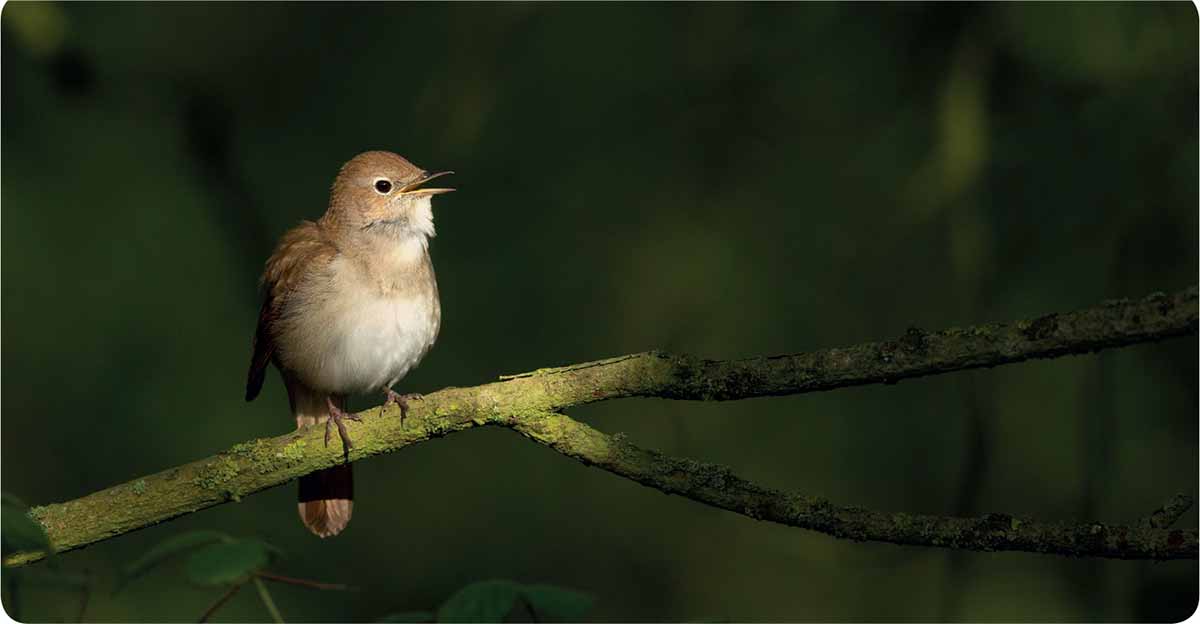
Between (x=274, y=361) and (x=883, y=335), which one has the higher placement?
(x=883, y=335)

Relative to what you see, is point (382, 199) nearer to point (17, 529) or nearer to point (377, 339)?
point (377, 339)

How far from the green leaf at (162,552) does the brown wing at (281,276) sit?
63.3 inches

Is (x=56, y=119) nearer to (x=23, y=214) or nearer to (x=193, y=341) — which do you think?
(x=23, y=214)

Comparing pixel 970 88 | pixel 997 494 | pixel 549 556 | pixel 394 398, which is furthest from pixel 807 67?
pixel 394 398

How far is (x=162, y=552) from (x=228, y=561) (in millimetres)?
127

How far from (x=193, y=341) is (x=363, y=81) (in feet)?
5.08

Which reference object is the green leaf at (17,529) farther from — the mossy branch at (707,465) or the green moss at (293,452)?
the green moss at (293,452)

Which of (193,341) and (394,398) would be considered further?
(193,341)

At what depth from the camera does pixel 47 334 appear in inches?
256

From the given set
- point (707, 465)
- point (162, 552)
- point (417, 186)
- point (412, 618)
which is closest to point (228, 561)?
point (162, 552)

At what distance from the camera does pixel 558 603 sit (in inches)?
95.7

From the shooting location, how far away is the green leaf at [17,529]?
1.94 metres

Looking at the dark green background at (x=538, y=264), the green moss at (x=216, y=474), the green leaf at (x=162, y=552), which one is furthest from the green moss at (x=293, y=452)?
the dark green background at (x=538, y=264)

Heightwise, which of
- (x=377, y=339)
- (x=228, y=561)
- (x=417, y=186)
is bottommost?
(x=228, y=561)
